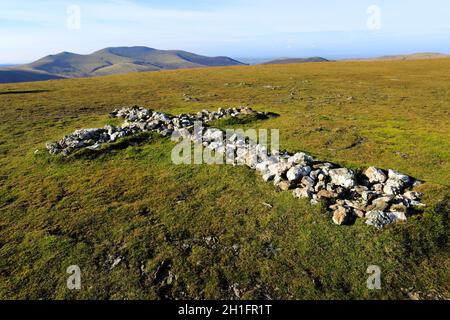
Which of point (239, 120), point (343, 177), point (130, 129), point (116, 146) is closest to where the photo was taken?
point (343, 177)

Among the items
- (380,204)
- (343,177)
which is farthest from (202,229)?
(380,204)

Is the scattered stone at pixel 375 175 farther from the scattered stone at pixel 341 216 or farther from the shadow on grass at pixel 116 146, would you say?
the shadow on grass at pixel 116 146

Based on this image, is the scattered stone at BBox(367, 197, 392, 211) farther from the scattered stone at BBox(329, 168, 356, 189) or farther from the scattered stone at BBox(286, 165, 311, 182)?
the scattered stone at BBox(286, 165, 311, 182)

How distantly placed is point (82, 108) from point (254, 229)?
1584 inches

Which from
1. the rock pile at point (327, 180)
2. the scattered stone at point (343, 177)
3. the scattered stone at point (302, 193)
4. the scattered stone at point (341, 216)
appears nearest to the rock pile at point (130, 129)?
the rock pile at point (327, 180)

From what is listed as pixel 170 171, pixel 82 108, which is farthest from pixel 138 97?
pixel 170 171

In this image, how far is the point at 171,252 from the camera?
13008 mm

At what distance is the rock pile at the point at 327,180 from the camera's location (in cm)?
1421

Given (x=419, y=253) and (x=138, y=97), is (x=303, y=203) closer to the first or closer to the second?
(x=419, y=253)

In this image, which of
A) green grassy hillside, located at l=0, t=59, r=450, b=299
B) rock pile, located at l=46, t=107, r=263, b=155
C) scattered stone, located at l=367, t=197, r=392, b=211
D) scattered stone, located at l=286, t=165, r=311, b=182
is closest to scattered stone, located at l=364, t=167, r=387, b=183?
green grassy hillside, located at l=0, t=59, r=450, b=299

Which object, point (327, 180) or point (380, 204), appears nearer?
point (380, 204)

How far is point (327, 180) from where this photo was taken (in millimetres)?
16891

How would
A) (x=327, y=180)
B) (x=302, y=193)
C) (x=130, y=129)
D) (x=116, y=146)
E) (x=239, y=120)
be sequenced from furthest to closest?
(x=239, y=120)
(x=130, y=129)
(x=116, y=146)
(x=327, y=180)
(x=302, y=193)

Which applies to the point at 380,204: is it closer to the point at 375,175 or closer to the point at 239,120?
the point at 375,175
